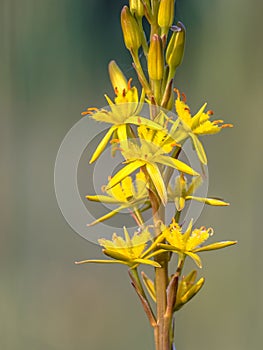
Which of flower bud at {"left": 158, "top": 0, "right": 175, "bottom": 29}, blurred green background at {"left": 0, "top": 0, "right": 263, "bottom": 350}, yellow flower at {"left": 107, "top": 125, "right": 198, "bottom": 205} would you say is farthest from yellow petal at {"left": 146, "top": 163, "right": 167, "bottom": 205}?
Result: blurred green background at {"left": 0, "top": 0, "right": 263, "bottom": 350}

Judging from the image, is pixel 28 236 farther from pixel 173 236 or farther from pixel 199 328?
pixel 173 236

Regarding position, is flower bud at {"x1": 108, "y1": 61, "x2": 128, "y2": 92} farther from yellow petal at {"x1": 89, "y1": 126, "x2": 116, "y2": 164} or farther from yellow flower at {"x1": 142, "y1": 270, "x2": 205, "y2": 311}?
yellow flower at {"x1": 142, "y1": 270, "x2": 205, "y2": 311}

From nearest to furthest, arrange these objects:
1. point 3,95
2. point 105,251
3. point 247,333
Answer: point 105,251 < point 247,333 < point 3,95

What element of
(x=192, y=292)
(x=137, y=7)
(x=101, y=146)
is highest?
(x=137, y=7)

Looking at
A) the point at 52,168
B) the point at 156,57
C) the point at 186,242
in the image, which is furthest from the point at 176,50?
the point at 52,168

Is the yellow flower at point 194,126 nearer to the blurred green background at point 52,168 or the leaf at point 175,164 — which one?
the leaf at point 175,164

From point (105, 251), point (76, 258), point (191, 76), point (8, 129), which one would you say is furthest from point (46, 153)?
point (105, 251)

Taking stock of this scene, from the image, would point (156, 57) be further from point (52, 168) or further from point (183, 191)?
point (52, 168)
